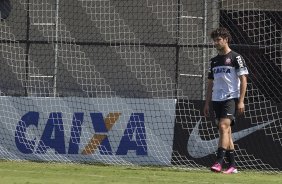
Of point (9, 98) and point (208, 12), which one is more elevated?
point (208, 12)

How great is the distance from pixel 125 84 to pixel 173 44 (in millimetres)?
1039

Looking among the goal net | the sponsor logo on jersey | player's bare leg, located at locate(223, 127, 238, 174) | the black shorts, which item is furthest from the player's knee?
the goal net

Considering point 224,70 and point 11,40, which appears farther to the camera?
point 11,40

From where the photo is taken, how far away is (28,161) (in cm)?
1588

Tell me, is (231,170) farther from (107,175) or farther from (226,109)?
(107,175)

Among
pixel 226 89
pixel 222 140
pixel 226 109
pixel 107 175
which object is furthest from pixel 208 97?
pixel 107 175

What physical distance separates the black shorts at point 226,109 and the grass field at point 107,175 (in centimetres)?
81

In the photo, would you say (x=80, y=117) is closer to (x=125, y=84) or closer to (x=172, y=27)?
(x=125, y=84)

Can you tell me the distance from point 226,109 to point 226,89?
0.30 meters

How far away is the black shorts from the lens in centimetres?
1403

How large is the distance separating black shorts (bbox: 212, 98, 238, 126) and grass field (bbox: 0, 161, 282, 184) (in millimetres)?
810

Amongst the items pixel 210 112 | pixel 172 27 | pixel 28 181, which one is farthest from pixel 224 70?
pixel 28 181

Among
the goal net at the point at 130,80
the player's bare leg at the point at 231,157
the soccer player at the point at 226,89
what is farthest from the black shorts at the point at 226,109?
the goal net at the point at 130,80

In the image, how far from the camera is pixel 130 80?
55.2 feet
